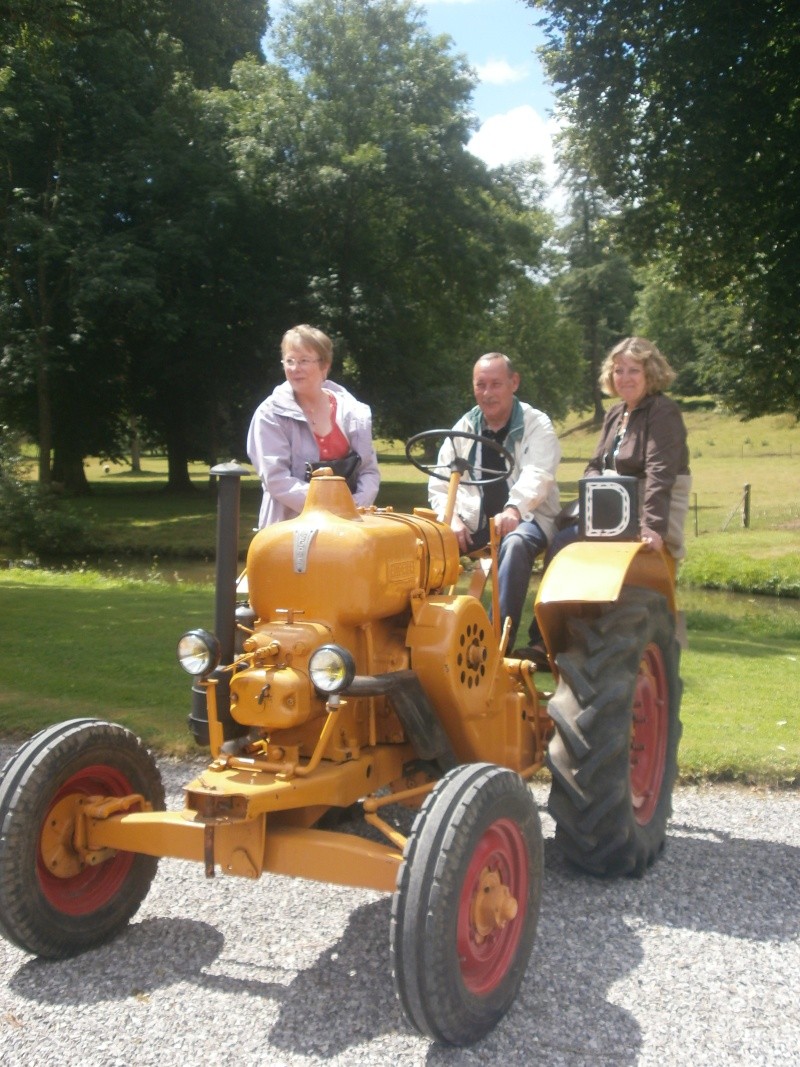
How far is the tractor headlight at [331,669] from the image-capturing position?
138 inches

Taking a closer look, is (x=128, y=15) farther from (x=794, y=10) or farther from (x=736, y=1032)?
(x=736, y=1032)

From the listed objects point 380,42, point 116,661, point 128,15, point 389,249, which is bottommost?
point 116,661

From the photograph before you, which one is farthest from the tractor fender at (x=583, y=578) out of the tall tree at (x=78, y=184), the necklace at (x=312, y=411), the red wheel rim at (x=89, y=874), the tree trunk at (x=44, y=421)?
the tree trunk at (x=44, y=421)

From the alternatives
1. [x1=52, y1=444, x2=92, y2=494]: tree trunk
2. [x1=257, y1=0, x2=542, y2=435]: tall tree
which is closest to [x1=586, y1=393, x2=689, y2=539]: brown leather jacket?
[x1=257, y1=0, x2=542, y2=435]: tall tree

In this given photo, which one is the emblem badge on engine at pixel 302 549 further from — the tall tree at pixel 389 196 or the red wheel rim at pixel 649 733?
the tall tree at pixel 389 196

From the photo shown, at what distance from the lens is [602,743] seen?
14.1ft

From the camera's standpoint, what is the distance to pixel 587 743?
429 cm

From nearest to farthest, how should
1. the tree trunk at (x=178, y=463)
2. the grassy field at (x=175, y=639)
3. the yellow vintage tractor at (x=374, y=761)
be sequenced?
1. the yellow vintage tractor at (x=374, y=761)
2. the grassy field at (x=175, y=639)
3. the tree trunk at (x=178, y=463)

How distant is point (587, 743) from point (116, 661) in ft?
16.6

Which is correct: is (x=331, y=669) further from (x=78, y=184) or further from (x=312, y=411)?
(x=78, y=184)

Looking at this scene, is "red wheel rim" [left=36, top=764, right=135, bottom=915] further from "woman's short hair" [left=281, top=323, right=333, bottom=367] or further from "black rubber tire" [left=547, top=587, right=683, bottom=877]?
"woman's short hair" [left=281, top=323, right=333, bottom=367]

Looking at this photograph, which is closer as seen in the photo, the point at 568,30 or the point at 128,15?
the point at 568,30

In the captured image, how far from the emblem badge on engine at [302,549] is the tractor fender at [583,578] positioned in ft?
3.61

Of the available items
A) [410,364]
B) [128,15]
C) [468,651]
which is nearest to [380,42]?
[410,364]
